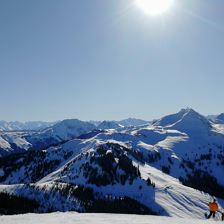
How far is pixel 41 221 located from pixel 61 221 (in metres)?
2.60

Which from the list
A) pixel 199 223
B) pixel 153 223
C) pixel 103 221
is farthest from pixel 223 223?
pixel 103 221

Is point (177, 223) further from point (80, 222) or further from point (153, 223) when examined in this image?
point (80, 222)

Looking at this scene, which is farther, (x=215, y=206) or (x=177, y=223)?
(x=215, y=206)

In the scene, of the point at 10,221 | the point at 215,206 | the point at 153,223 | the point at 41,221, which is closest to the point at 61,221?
the point at 41,221

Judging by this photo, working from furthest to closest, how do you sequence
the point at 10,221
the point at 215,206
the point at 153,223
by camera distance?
1. the point at 215,206
2. the point at 10,221
3. the point at 153,223

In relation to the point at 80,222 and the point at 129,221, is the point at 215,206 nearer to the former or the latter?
the point at 129,221

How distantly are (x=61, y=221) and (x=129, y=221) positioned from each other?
857cm

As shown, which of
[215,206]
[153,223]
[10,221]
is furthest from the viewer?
[215,206]

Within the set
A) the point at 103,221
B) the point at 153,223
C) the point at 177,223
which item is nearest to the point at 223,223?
the point at 177,223

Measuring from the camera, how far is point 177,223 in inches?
1912

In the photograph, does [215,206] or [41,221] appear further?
[215,206]

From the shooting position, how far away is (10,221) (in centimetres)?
5153

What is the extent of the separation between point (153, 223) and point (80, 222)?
892 centimetres

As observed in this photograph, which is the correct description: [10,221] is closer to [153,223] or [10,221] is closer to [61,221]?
[61,221]
